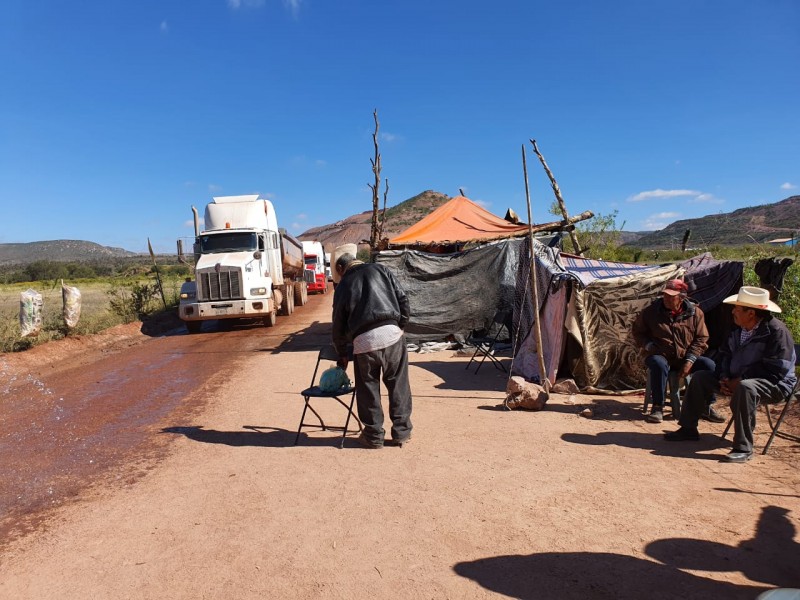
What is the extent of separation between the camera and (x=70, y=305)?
1304 centimetres

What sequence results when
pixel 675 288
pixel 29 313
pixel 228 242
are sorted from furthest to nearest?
pixel 228 242, pixel 29 313, pixel 675 288

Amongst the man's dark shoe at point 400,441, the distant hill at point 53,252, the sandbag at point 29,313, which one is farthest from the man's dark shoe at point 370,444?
the distant hill at point 53,252

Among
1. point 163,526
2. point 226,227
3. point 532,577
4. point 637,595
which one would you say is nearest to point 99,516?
point 163,526

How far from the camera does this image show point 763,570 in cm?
301

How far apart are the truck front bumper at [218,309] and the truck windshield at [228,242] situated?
1.81 m

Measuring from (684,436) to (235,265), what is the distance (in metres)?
12.4

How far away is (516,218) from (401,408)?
9.30 meters

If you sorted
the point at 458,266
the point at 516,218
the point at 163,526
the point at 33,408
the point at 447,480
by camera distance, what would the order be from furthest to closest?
the point at 516,218 → the point at 458,266 → the point at 33,408 → the point at 447,480 → the point at 163,526

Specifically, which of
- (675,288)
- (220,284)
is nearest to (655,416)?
(675,288)

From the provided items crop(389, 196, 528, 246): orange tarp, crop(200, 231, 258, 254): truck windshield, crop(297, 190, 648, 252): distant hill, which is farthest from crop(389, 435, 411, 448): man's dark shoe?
crop(297, 190, 648, 252): distant hill

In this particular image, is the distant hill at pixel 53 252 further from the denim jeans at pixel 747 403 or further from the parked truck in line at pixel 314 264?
the denim jeans at pixel 747 403

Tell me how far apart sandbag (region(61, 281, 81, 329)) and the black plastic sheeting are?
7457mm

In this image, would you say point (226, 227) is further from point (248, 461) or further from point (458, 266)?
point (248, 461)

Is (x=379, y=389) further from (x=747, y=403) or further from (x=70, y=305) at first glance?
(x=70, y=305)
